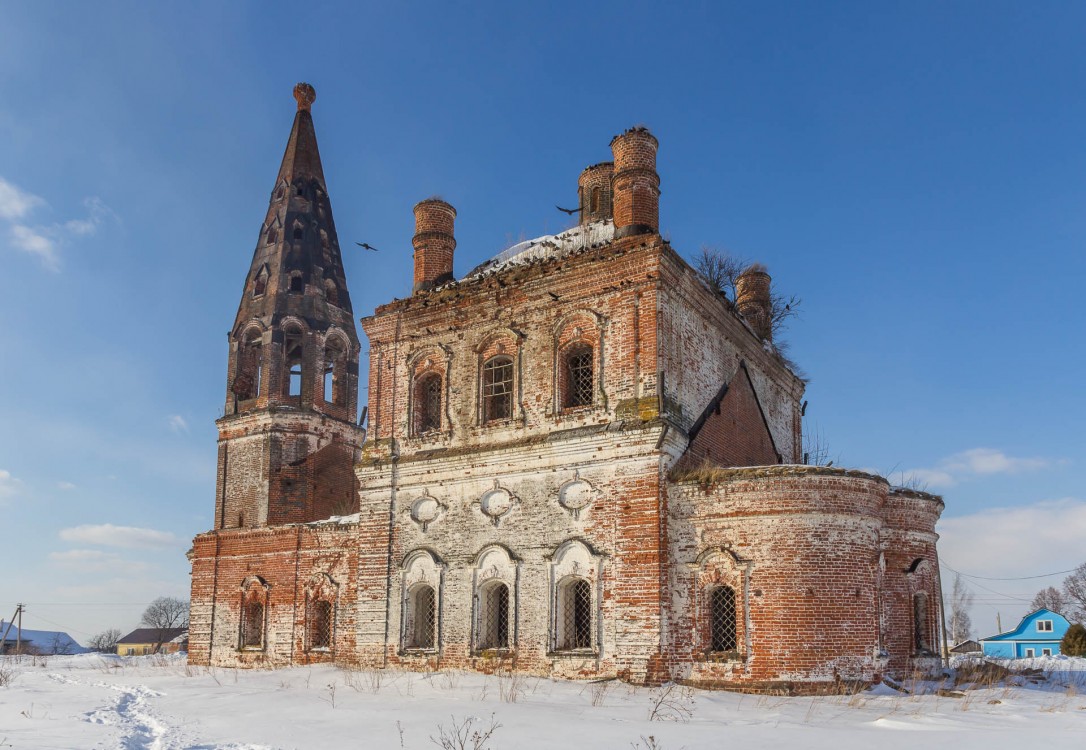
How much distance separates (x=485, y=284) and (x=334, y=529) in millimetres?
6135

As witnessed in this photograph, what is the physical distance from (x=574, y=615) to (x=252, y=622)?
887 centimetres

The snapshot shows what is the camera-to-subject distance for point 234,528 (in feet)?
68.2

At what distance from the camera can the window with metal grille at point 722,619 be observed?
13078mm

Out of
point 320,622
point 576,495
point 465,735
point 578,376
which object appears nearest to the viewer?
point 465,735

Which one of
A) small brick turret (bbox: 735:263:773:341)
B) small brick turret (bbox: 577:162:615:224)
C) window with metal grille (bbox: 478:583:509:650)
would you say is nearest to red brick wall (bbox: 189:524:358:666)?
window with metal grille (bbox: 478:583:509:650)

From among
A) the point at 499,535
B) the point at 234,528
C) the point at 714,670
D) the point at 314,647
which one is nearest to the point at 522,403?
the point at 499,535

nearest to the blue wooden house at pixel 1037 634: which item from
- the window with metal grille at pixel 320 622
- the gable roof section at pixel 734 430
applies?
the gable roof section at pixel 734 430

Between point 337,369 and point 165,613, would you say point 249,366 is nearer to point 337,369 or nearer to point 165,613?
point 337,369

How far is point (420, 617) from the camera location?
15961mm

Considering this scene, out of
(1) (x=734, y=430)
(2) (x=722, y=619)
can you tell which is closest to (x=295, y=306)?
(1) (x=734, y=430)

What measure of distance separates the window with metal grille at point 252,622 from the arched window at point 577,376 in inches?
351

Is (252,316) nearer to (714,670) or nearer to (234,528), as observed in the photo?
(234,528)

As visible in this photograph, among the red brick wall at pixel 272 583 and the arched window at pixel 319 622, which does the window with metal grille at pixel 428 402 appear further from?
the arched window at pixel 319 622

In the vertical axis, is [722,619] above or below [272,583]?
below
